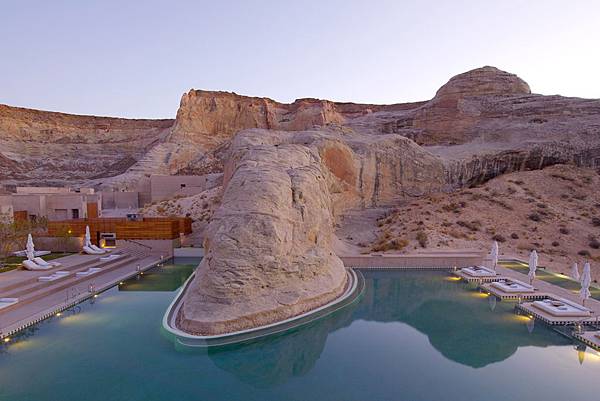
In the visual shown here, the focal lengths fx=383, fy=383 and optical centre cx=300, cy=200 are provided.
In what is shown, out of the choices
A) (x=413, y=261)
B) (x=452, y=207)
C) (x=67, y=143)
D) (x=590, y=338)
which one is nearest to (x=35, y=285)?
(x=413, y=261)

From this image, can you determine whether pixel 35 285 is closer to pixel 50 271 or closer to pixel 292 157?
pixel 50 271

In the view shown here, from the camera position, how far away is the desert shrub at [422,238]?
66.1 feet

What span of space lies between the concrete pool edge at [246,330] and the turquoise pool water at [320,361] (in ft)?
0.86

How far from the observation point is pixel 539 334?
10.4 m

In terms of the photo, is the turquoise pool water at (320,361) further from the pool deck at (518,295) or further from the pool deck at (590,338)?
the pool deck at (518,295)

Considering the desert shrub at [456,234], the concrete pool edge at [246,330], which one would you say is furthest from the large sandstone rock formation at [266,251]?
the desert shrub at [456,234]

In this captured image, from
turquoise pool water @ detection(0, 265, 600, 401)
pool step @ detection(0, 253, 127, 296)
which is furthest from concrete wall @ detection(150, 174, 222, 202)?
turquoise pool water @ detection(0, 265, 600, 401)

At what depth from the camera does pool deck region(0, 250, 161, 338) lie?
1089cm

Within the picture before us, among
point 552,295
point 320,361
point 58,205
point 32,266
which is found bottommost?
point 320,361

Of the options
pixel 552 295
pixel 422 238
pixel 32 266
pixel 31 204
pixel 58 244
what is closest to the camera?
pixel 552 295

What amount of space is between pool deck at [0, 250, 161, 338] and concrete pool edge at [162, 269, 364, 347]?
3.41m

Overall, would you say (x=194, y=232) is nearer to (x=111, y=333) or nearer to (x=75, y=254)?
(x=75, y=254)

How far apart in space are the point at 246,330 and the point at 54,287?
801 centimetres

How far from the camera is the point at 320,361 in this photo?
8984 mm
